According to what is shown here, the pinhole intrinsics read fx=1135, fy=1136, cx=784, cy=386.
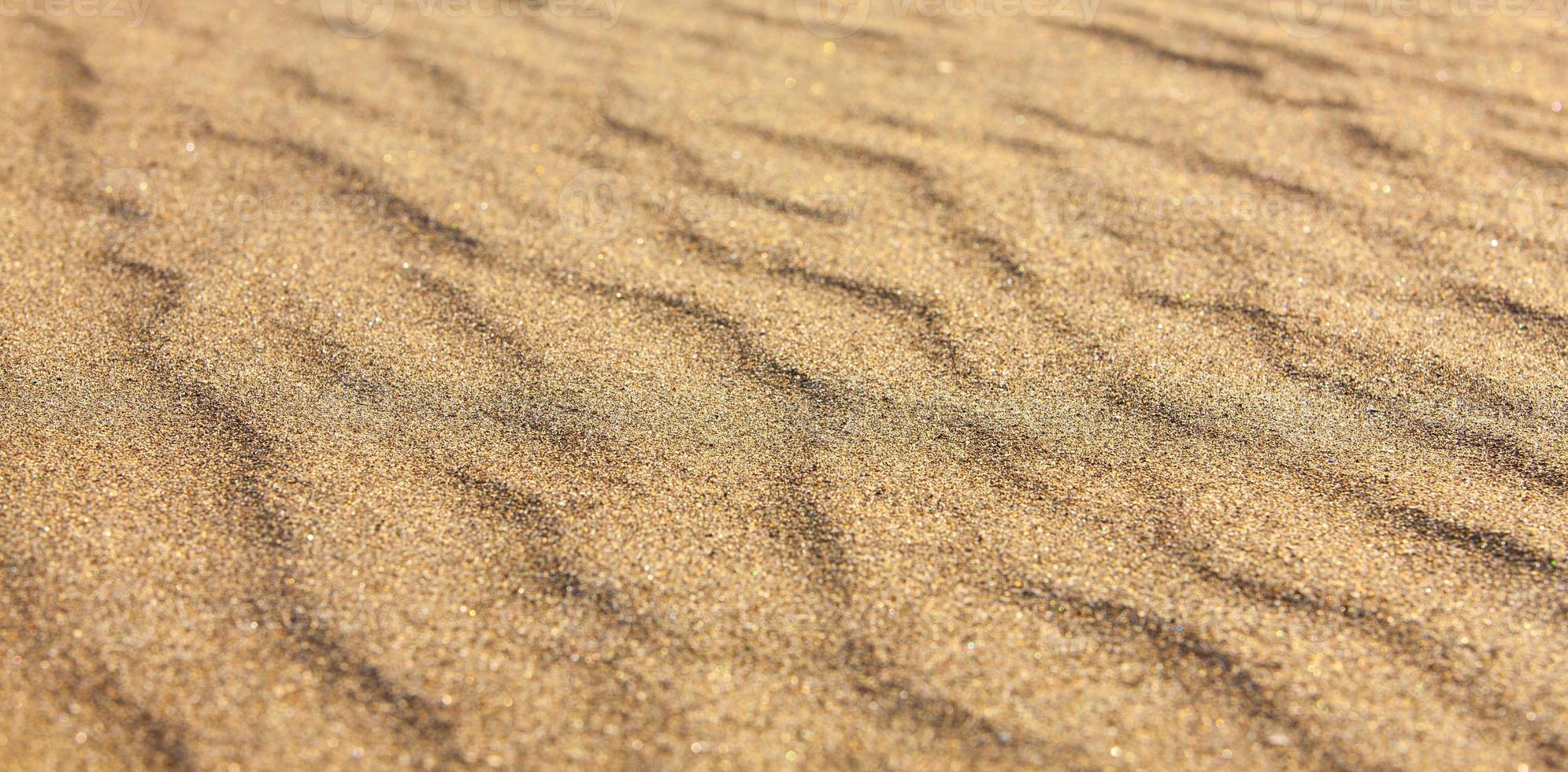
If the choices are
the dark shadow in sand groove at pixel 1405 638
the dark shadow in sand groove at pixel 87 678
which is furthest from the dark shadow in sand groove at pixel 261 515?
the dark shadow in sand groove at pixel 1405 638

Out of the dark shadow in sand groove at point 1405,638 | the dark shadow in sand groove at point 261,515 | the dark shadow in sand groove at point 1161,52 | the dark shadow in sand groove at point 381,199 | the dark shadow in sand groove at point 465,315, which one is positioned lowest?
the dark shadow in sand groove at point 261,515

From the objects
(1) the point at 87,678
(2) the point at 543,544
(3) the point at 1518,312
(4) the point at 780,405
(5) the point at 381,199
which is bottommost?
(1) the point at 87,678

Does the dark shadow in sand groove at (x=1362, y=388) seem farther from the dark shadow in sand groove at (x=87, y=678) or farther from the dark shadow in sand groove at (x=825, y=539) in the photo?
the dark shadow in sand groove at (x=87, y=678)

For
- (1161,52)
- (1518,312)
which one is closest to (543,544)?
(1518,312)

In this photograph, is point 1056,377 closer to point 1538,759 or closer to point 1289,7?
point 1538,759

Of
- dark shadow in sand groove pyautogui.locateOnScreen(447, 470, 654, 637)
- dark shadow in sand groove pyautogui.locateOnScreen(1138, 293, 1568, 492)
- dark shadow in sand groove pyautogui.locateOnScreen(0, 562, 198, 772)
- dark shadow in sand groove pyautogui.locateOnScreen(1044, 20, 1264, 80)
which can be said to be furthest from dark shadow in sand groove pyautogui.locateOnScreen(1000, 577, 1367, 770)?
dark shadow in sand groove pyautogui.locateOnScreen(1044, 20, 1264, 80)

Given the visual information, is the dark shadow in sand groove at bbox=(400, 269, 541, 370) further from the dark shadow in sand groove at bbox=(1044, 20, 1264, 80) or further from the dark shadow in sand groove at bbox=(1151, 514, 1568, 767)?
the dark shadow in sand groove at bbox=(1044, 20, 1264, 80)

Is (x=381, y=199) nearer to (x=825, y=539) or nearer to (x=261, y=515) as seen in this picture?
(x=261, y=515)

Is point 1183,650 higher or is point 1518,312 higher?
point 1518,312

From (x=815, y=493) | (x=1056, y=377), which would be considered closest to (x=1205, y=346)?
(x=1056, y=377)
